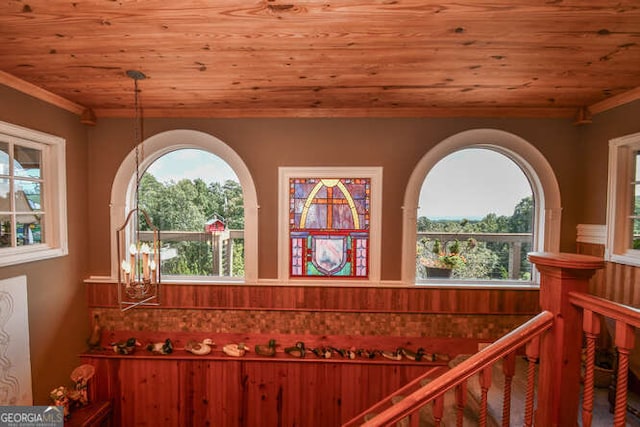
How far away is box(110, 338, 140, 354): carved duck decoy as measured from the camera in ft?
8.34

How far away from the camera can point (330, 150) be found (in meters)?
2.58

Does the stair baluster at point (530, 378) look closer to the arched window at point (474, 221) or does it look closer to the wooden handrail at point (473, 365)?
the wooden handrail at point (473, 365)

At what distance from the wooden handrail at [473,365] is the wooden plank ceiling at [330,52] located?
1.48 meters

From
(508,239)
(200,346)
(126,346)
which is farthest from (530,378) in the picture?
(126,346)

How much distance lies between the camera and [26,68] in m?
1.79

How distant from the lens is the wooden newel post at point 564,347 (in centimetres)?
110

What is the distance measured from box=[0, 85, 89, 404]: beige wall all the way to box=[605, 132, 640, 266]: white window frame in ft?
15.7

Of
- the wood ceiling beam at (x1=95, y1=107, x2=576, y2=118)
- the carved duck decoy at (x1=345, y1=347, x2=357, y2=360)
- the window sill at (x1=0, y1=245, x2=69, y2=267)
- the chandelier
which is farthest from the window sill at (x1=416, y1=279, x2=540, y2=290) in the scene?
the window sill at (x1=0, y1=245, x2=69, y2=267)

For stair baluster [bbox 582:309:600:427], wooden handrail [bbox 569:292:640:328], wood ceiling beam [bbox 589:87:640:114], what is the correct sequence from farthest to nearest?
1. wood ceiling beam [bbox 589:87:640:114]
2. stair baluster [bbox 582:309:600:427]
3. wooden handrail [bbox 569:292:640:328]

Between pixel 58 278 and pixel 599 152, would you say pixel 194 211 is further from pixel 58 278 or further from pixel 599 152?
pixel 599 152

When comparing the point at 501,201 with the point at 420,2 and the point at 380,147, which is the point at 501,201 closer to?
the point at 380,147

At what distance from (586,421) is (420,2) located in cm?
195

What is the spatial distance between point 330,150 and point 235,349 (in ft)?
7.06

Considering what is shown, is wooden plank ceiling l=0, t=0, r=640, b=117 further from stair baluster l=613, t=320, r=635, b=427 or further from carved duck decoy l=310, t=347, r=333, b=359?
carved duck decoy l=310, t=347, r=333, b=359
